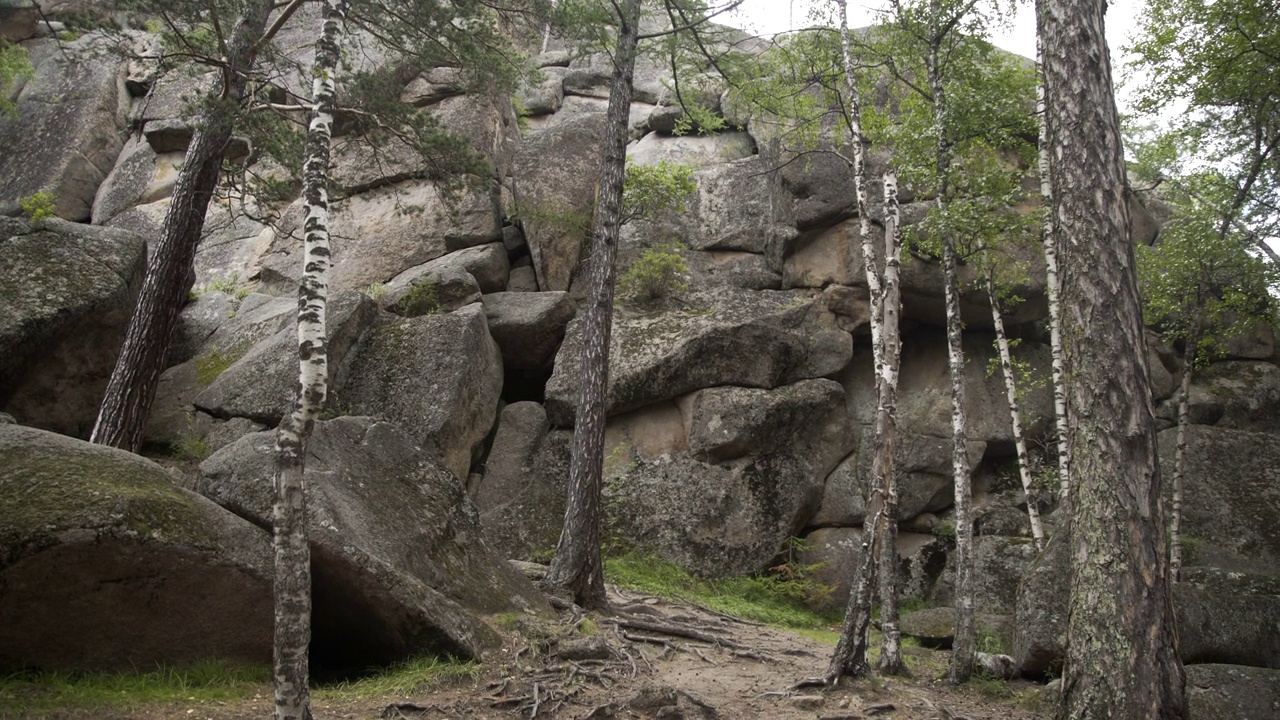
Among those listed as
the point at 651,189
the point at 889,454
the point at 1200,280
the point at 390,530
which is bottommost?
the point at 390,530

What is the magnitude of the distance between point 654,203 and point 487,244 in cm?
485

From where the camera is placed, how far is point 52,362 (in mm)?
15570

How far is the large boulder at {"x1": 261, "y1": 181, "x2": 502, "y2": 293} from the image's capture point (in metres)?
22.0

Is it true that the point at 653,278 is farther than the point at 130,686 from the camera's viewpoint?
Yes

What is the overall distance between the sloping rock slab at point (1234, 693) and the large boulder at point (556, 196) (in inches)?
633

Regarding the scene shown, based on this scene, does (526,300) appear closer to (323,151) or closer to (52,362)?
(52,362)

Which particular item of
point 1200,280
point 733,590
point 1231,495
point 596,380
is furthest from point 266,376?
point 1231,495

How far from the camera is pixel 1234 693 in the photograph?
8.87 metres

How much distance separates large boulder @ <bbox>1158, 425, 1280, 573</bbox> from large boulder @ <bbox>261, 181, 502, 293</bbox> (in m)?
17.2

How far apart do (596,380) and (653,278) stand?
8.22 metres

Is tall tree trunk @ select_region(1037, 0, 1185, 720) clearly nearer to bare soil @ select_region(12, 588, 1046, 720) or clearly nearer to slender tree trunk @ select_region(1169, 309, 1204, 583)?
bare soil @ select_region(12, 588, 1046, 720)

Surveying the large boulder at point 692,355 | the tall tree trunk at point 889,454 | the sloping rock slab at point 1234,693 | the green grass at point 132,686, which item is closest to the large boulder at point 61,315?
the large boulder at point 692,355

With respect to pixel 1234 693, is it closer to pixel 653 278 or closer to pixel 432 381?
pixel 653 278

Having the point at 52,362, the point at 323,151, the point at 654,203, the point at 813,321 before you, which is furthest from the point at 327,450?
the point at 813,321
